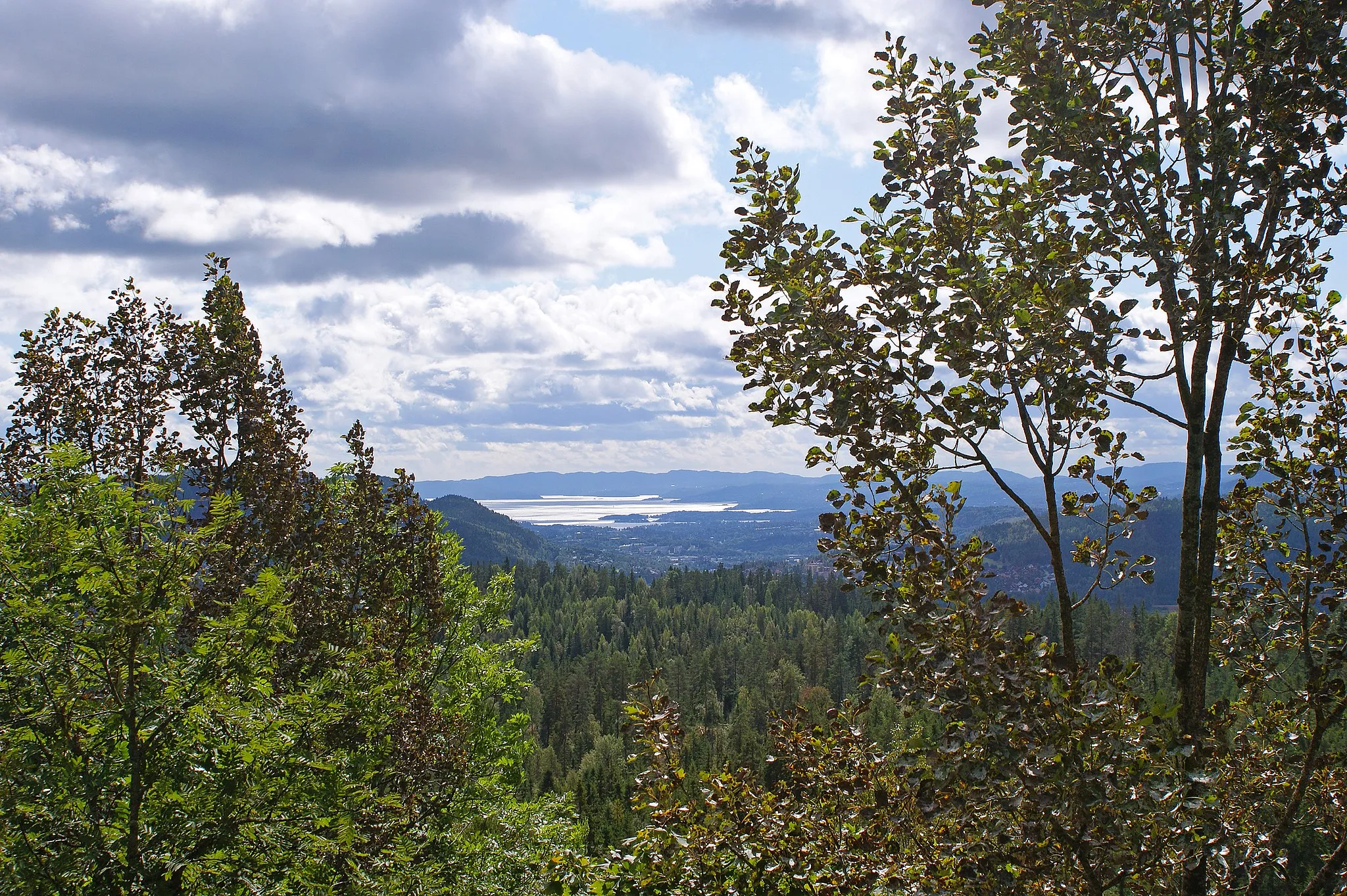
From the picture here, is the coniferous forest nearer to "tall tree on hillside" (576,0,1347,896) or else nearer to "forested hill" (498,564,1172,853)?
"tall tree on hillside" (576,0,1347,896)

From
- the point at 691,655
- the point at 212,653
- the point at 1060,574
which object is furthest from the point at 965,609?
the point at 691,655

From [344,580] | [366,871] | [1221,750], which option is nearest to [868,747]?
[1221,750]

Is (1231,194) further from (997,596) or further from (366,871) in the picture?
(366,871)

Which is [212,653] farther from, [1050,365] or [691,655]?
[691,655]

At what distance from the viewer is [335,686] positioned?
8.20m

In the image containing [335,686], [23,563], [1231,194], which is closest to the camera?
[1231,194]

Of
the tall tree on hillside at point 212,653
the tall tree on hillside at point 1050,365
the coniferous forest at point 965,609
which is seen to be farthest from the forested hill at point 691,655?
the tall tree on hillside at point 1050,365

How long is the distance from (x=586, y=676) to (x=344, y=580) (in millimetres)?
94974

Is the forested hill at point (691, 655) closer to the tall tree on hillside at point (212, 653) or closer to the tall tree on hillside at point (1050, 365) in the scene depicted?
the tall tree on hillside at point (212, 653)

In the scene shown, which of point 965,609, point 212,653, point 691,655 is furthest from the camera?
point 691,655

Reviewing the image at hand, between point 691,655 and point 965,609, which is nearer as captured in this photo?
point 965,609

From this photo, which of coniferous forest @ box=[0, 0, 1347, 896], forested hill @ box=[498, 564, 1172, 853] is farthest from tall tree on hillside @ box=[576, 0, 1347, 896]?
forested hill @ box=[498, 564, 1172, 853]

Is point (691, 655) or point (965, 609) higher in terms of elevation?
point (965, 609)

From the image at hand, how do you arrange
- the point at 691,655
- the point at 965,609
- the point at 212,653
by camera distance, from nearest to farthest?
1. the point at 965,609
2. the point at 212,653
3. the point at 691,655
